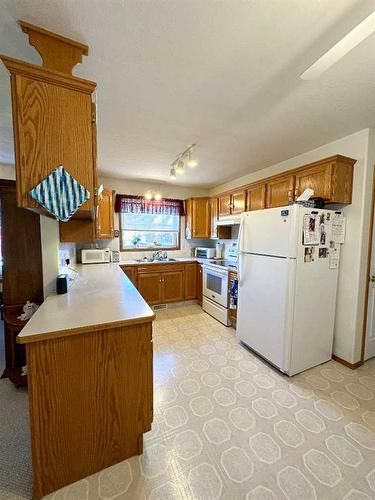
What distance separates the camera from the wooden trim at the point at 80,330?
3.47 ft

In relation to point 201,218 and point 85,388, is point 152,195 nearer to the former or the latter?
point 201,218

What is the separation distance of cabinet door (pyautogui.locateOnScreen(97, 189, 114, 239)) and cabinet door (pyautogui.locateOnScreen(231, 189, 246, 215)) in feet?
6.96

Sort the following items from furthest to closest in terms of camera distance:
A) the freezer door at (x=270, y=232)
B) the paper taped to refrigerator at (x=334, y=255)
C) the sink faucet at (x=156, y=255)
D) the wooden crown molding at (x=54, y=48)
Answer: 1. the sink faucet at (x=156, y=255)
2. the paper taped to refrigerator at (x=334, y=255)
3. the freezer door at (x=270, y=232)
4. the wooden crown molding at (x=54, y=48)

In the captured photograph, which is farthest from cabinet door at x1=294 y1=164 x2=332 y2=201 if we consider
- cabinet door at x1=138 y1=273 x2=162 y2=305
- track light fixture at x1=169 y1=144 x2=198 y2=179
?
cabinet door at x1=138 y1=273 x2=162 y2=305

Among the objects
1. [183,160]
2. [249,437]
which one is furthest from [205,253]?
[249,437]

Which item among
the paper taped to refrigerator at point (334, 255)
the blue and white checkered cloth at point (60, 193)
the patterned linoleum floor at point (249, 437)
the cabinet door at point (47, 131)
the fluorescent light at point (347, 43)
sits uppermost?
the fluorescent light at point (347, 43)

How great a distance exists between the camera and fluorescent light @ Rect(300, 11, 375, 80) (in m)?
0.85

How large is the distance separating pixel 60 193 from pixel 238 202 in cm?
289

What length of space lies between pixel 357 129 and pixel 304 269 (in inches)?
59.7

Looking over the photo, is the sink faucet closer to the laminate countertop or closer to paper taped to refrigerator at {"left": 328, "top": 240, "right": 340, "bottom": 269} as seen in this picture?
the laminate countertop

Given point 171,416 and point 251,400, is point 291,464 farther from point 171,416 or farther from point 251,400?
point 171,416

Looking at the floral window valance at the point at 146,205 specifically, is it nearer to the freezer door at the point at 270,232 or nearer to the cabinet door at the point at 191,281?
the cabinet door at the point at 191,281

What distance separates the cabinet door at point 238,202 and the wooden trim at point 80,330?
8.50ft

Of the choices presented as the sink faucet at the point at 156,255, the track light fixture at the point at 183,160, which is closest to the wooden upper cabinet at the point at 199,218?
the sink faucet at the point at 156,255
